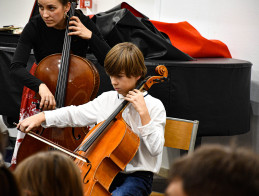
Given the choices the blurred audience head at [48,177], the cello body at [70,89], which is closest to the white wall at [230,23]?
the cello body at [70,89]

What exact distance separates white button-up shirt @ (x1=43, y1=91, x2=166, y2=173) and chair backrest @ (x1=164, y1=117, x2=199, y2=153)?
229mm

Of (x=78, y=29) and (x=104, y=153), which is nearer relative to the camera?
(x=104, y=153)

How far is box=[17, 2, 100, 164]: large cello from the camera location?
1984 mm

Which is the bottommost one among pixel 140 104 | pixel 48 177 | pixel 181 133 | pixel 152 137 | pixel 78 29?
pixel 181 133

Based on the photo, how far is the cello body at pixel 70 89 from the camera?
1984 millimetres

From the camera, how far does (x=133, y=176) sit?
1.65 metres

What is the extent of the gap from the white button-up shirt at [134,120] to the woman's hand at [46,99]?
13 cm

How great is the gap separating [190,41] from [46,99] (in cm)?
133

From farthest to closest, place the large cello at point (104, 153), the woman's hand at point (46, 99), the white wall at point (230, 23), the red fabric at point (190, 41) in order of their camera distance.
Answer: the white wall at point (230, 23) → the red fabric at point (190, 41) → the woman's hand at point (46, 99) → the large cello at point (104, 153)

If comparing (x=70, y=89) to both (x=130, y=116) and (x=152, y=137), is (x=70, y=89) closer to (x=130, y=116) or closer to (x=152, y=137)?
(x=130, y=116)

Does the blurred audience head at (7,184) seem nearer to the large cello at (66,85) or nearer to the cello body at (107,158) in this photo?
the cello body at (107,158)

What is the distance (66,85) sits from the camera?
201 cm

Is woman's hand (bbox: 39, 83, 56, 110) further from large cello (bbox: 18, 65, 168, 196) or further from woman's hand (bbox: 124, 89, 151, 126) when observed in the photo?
woman's hand (bbox: 124, 89, 151, 126)

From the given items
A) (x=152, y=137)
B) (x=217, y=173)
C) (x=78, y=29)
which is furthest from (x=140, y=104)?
(x=217, y=173)
